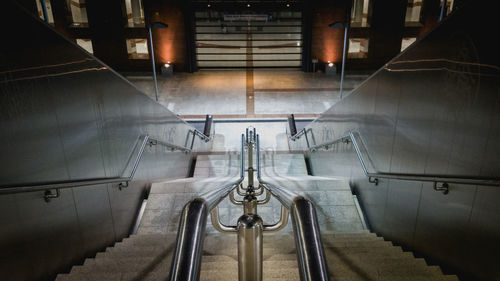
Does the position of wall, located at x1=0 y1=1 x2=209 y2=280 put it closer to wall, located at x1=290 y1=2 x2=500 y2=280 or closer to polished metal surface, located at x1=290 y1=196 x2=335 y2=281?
polished metal surface, located at x1=290 y1=196 x2=335 y2=281

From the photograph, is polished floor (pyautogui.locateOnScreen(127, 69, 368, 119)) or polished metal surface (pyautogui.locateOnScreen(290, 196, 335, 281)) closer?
polished metal surface (pyautogui.locateOnScreen(290, 196, 335, 281))

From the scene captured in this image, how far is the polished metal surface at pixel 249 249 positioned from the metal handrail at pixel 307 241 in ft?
0.58

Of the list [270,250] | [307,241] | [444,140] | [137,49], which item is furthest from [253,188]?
[137,49]

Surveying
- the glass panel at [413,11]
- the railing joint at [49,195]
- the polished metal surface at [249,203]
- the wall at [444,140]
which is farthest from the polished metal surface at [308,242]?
the glass panel at [413,11]

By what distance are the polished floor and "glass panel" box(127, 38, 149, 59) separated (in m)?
1.29

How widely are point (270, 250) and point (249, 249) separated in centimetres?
168

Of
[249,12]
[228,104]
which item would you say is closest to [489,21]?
[228,104]

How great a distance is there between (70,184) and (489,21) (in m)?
2.92

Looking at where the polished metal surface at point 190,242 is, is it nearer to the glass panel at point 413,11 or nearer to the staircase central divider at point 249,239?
the staircase central divider at point 249,239

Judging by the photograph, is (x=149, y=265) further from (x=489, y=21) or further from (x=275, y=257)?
(x=489, y=21)

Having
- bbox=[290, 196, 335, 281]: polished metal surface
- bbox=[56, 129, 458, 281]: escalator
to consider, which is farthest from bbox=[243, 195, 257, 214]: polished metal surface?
bbox=[290, 196, 335, 281]: polished metal surface

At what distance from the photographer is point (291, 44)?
15.2m

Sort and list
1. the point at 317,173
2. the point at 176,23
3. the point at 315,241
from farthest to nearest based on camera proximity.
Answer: the point at 176,23 < the point at 317,173 < the point at 315,241

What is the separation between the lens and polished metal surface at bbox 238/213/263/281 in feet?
4.51
